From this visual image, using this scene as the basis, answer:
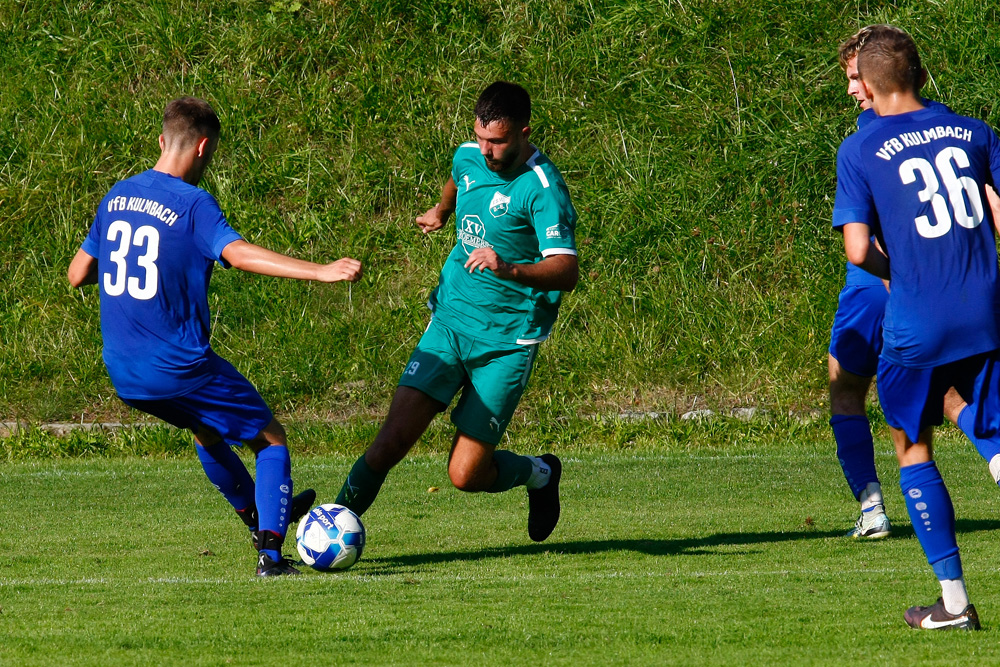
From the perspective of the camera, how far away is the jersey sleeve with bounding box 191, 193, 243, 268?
543 centimetres

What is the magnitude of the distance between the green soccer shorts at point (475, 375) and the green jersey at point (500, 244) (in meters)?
0.07

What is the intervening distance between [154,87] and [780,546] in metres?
11.2

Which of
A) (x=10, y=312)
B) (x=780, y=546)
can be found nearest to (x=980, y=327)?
(x=780, y=546)

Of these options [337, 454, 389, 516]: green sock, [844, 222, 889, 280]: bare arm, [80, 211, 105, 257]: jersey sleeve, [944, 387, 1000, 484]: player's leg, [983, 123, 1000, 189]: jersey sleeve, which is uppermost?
[983, 123, 1000, 189]: jersey sleeve

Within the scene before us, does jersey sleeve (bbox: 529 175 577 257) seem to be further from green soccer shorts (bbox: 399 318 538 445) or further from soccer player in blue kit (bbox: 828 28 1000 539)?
soccer player in blue kit (bbox: 828 28 1000 539)

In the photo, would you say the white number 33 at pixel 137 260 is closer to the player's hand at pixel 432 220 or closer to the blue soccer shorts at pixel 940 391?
the player's hand at pixel 432 220

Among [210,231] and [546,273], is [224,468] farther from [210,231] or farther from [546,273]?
[546,273]

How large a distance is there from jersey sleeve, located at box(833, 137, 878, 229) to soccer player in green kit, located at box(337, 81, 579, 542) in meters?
1.92

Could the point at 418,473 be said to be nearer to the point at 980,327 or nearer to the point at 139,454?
the point at 139,454

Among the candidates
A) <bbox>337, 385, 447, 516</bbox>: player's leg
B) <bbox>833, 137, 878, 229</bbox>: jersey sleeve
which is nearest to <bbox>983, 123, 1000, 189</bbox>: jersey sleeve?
<bbox>833, 137, 878, 229</bbox>: jersey sleeve

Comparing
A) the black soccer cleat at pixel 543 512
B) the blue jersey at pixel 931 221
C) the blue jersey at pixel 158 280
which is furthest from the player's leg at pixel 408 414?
the blue jersey at pixel 931 221

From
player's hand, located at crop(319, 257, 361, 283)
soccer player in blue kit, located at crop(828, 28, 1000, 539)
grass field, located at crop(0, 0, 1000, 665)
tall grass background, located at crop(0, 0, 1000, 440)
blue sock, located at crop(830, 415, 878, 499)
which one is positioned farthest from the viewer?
tall grass background, located at crop(0, 0, 1000, 440)

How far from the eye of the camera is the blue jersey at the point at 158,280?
5.53 meters

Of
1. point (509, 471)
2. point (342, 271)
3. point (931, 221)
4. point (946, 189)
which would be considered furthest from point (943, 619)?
point (509, 471)
